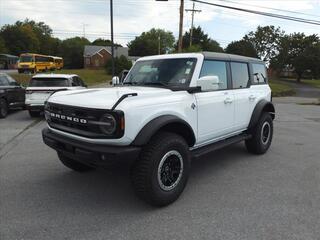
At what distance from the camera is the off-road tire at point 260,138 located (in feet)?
21.1

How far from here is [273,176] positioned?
17.7ft

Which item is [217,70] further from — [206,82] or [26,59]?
[26,59]

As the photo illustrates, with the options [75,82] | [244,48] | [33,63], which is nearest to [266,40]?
[244,48]

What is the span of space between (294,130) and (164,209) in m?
6.89

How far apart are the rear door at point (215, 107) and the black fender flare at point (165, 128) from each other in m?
0.28

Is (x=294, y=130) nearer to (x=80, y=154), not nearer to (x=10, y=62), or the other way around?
(x=80, y=154)

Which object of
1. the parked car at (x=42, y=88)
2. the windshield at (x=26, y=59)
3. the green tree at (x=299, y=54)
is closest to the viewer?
the parked car at (x=42, y=88)

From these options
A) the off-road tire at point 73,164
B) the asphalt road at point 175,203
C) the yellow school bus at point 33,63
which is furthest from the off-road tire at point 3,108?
the yellow school bus at point 33,63

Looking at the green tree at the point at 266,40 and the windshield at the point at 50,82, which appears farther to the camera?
the green tree at the point at 266,40

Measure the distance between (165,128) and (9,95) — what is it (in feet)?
31.0

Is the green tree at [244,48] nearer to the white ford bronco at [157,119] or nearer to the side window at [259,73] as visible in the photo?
the side window at [259,73]

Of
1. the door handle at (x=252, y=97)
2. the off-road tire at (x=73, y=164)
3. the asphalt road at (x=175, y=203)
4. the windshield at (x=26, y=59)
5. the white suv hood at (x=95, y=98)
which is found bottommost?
the asphalt road at (x=175, y=203)

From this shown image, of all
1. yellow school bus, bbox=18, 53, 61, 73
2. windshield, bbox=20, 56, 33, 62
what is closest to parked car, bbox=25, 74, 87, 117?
yellow school bus, bbox=18, 53, 61, 73

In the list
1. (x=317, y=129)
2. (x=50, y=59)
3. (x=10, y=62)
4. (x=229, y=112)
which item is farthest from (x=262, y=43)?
(x=229, y=112)
